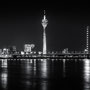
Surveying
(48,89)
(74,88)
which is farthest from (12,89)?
(74,88)

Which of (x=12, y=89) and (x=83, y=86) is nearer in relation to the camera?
(x=12, y=89)

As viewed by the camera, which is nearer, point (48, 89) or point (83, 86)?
point (48, 89)

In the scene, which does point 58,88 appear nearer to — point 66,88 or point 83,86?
point 66,88

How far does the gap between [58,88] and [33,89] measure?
200 centimetres

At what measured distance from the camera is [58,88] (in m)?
27.9

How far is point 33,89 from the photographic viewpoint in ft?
89.1

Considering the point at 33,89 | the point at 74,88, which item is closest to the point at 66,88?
the point at 74,88

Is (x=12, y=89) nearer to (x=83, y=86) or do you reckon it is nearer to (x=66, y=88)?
(x=66, y=88)

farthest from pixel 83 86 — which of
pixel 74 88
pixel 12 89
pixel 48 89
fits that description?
pixel 12 89

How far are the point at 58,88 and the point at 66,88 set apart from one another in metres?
0.60

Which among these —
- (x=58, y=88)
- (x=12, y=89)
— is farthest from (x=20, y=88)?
(x=58, y=88)

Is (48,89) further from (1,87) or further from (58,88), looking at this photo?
(1,87)

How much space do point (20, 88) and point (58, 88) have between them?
9.38 feet

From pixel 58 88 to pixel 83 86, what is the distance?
247cm
